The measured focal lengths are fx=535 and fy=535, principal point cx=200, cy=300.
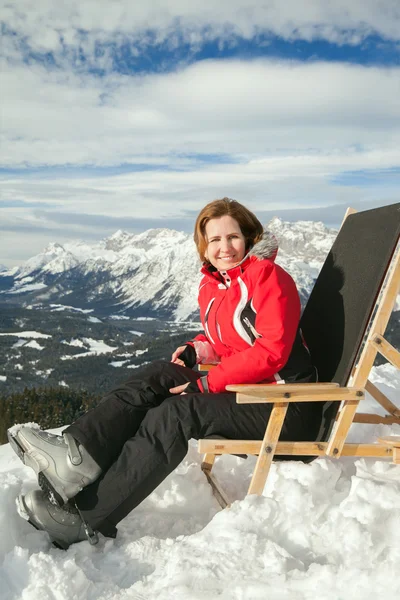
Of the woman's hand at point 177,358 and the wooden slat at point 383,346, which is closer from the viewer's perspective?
the wooden slat at point 383,346

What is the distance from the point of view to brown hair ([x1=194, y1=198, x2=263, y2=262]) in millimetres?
4316

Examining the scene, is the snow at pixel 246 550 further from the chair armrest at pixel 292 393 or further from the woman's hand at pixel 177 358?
the woman's hand at pixel 177 358

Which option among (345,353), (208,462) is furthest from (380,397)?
(208,462)

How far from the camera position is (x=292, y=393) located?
143 inches

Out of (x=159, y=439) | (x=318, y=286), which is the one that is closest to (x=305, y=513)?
(x=159, y=439)

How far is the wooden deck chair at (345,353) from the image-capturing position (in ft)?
12.1

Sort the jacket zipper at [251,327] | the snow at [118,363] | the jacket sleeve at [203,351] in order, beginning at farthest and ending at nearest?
the snow at [118,363] < the jacket sleeve at [203,351] < the jacket zipper at [251,327]

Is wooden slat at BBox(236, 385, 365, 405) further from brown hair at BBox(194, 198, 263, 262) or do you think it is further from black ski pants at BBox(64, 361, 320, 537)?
brown hair at BBox(194, 198, 263, 262)

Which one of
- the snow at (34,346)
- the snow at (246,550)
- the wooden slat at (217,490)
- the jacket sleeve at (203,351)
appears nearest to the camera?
the snow at (246,550)

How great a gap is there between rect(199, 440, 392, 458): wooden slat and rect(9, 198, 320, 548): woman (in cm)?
12

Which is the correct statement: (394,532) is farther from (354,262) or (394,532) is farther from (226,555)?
(354,262)

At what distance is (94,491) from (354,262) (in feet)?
9.14

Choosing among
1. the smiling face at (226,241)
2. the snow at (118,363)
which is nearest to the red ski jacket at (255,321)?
the smiling face at (226,241)

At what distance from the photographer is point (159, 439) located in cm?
359
